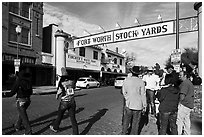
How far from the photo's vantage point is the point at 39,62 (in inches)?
914

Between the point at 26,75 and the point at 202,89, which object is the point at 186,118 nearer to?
the point at 202,89

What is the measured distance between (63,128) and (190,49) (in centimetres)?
4996

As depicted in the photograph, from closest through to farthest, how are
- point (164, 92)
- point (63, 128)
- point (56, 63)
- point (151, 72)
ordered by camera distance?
point (164, 92), point (63, 128), point (151, 72), point (56, 63)

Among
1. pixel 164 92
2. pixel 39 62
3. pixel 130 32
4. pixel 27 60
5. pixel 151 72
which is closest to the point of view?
pixel 164 92

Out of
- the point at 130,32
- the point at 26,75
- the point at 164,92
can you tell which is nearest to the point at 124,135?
the point at 164,92

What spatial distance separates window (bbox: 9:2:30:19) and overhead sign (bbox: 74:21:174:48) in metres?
10.5

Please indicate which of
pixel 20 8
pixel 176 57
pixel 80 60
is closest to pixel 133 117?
pixel 176 57

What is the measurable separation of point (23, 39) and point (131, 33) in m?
14.4

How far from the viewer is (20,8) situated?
21.2 metres

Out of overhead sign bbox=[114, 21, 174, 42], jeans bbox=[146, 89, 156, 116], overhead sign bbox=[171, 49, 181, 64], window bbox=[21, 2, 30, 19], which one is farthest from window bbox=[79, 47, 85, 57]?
overhead sign bbox=[171, 49, 181, 64]

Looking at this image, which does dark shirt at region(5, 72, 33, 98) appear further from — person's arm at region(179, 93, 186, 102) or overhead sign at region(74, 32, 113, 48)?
overhead sign at region(74, 32, 113, 48)

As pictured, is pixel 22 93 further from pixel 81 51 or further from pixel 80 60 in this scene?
pixel 81 51

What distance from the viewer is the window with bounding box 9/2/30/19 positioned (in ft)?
66.5

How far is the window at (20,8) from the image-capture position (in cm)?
2027
